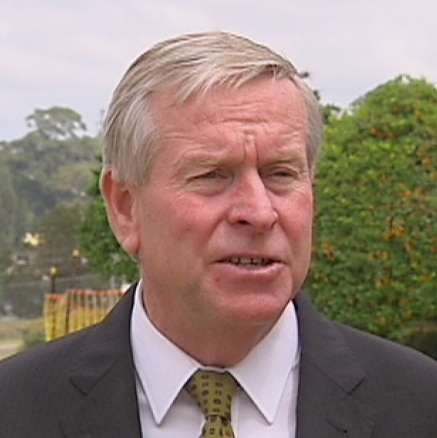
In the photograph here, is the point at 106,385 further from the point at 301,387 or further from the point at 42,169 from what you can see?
the point at 42,169

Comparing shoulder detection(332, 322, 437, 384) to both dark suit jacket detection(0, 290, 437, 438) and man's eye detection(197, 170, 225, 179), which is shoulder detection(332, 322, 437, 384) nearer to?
dark suit jacket detection(0, 290, 437, 438)

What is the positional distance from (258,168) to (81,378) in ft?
1.69

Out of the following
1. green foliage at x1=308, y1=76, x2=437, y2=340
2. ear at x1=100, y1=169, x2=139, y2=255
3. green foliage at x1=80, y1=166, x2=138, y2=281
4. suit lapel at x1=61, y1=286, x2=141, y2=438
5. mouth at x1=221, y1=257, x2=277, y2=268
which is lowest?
green foliage at x1=80, y1=166, x2=138, y2=281

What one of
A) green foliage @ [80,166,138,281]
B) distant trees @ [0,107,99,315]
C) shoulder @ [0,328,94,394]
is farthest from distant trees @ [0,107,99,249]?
shoulder @ [0,328,94,394]

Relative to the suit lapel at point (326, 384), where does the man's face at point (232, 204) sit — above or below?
above

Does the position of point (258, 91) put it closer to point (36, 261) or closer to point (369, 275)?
point (369, 275)

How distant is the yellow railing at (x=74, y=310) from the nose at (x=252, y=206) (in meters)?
12.2

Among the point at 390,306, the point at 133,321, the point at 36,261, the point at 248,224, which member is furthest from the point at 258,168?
the point at 36,261

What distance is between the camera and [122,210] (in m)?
Result: 2.04

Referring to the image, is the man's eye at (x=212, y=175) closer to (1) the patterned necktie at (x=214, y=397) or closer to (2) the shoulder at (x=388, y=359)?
(1) the patterned necktie at (x=214, y=397)

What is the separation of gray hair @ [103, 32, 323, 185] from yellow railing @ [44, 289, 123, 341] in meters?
12.0

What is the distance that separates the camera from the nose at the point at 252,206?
6.00ft

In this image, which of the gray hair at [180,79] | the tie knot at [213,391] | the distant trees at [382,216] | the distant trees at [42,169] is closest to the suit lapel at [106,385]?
the tie knot at [213,391]

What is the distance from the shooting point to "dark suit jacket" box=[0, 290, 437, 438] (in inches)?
77.6
